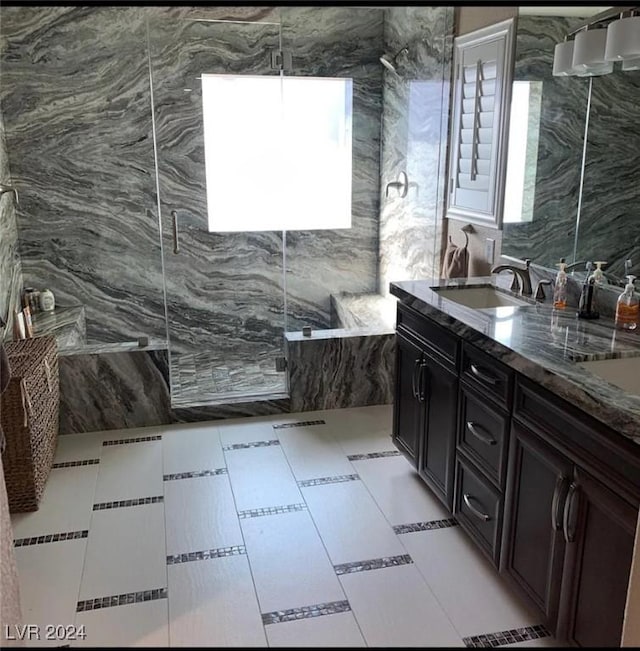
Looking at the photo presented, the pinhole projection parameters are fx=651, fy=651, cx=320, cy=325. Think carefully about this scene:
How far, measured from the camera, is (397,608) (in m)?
2.12

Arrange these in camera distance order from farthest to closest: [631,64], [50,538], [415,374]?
[415,374] → [50,538] → [631,64]

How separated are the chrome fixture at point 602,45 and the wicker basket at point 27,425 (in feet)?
8.19

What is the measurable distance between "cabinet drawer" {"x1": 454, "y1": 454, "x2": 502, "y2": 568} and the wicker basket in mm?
1721

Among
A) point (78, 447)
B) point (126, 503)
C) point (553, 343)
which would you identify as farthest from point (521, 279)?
point (78, 447)

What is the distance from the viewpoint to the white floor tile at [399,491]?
2656mm

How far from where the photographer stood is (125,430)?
350cm

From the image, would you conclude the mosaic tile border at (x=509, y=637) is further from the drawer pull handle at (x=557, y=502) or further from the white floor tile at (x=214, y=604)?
the white floor tile at (x=214, y=604)

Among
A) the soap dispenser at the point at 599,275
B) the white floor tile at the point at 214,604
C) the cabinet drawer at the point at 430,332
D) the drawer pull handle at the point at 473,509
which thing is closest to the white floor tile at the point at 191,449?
the white floor tile at the point at 214,604

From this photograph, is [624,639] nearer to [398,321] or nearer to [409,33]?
[398,321]

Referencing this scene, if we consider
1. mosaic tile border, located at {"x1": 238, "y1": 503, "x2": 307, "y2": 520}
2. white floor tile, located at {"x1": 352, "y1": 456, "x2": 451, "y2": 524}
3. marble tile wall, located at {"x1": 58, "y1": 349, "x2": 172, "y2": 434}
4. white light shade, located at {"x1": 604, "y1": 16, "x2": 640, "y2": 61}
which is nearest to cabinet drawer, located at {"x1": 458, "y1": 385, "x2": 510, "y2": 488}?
white floor tile, located at {"x1": 352, "y1": 456, "x2": 451, "y2": 524}

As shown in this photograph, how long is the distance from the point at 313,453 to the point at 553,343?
1.50 metres

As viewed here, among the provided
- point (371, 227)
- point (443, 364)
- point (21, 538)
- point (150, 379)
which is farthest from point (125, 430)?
point (371, 227)

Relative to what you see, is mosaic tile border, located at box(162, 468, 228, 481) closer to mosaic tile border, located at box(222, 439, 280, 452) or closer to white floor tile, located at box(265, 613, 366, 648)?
mosaic tile border, located at box(222, 439, 280, 452)

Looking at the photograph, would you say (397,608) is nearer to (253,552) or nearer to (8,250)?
(253,552)
